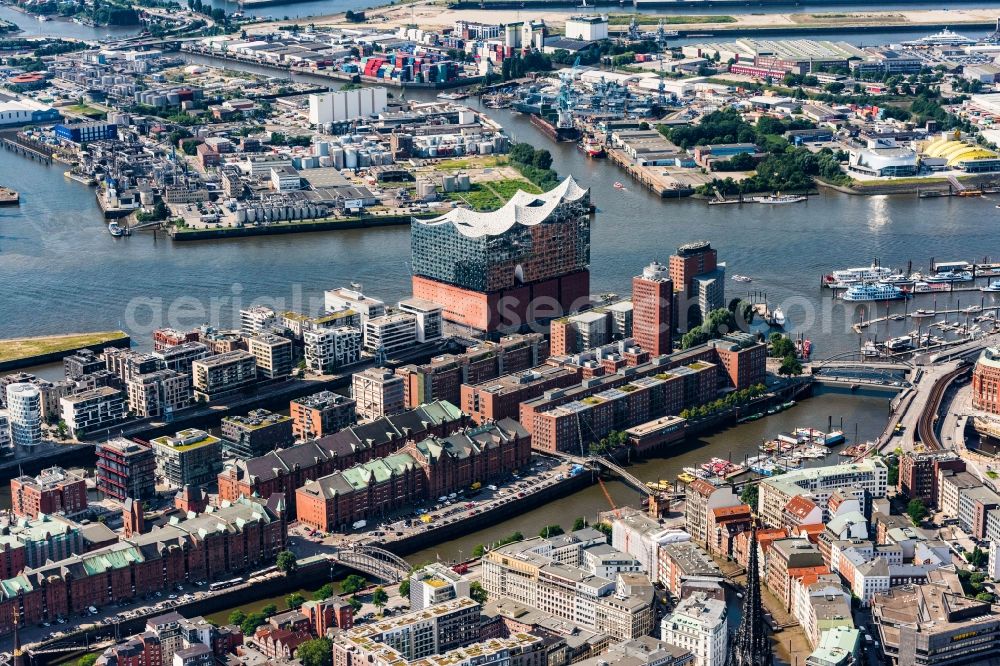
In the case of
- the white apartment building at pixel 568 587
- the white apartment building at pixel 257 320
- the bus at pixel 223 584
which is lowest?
the bus at pixel 223 584

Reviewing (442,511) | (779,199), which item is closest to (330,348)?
(442,511)

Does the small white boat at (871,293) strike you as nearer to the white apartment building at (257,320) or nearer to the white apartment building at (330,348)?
the white apartment building at (330,348)

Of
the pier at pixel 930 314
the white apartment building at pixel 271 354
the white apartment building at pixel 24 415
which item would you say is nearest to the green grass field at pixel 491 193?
the pier at pixel 930 314

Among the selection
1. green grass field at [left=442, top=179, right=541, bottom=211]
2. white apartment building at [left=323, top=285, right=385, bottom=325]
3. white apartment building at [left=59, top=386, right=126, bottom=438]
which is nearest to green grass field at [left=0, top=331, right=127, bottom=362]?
white apartment building at [left=59, top=386, right=126, bottom=438]

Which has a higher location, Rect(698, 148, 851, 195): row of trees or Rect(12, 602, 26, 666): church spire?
Rect(698, 148, 851, 195): row of trees

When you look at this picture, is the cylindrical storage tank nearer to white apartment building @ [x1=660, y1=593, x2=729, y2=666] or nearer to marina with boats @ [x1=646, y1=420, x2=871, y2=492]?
marina with boats @ [x1=646, y1=420, x2=871, y2=492]

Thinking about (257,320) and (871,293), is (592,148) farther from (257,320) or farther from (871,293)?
(257,320)
